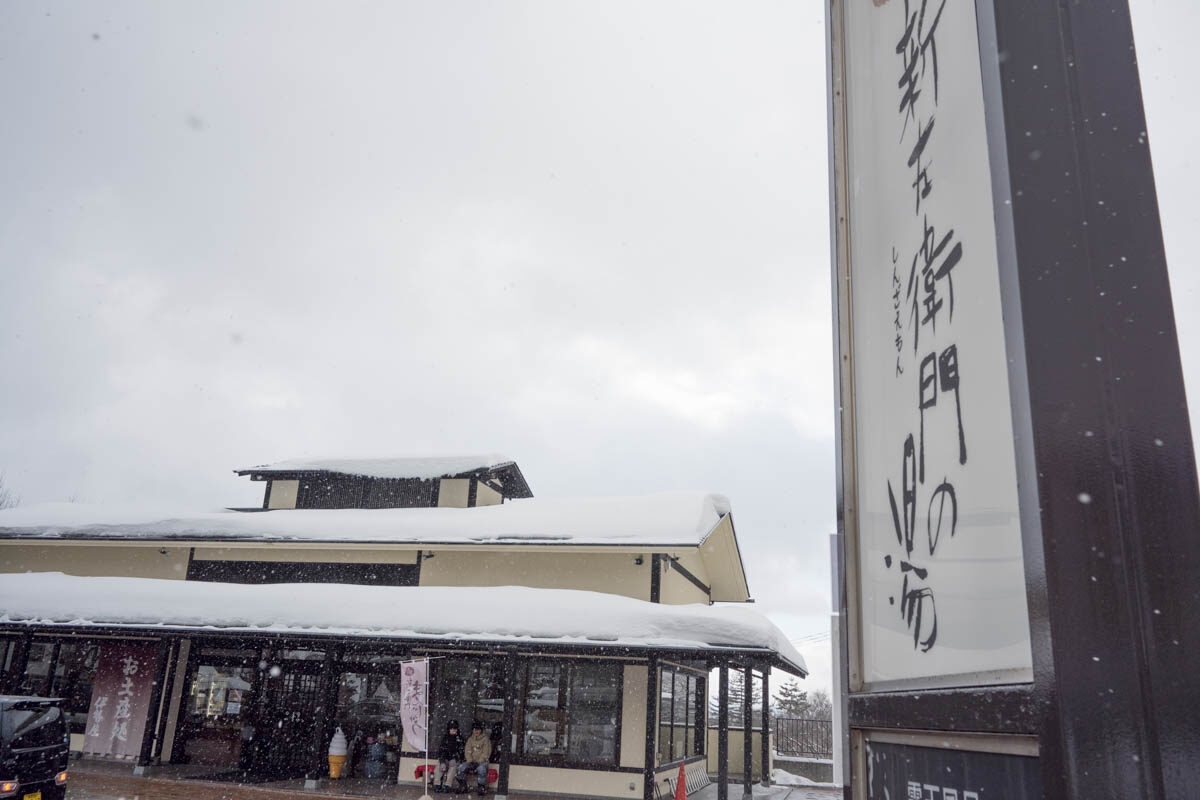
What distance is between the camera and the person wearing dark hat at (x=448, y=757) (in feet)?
42.4

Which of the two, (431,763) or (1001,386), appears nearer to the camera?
(1001,386)

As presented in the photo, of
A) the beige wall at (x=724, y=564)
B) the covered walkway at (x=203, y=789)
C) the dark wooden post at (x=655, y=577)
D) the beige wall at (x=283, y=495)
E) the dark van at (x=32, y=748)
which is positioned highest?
the beige wall at (x=283, y=495)

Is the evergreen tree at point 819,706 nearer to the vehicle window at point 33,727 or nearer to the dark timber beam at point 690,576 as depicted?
the dark timber beam at point 690,576

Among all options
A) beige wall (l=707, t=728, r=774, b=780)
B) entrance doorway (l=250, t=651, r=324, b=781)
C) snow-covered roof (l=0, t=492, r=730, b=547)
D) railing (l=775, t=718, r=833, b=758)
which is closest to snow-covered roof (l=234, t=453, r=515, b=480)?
snow-covered roof (l=0, t=492, r=730, b=547)

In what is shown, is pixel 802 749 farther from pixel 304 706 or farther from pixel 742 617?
pixel 304 706

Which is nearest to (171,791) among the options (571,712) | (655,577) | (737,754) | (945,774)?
(571,712)

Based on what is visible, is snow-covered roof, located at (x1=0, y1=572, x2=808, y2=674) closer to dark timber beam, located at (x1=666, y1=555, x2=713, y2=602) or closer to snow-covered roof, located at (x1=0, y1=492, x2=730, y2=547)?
snow-covered roof, located at (x1=0, y1=492, x2=730, y2=547)

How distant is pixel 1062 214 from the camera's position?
77cm

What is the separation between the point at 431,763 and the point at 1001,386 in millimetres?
14301

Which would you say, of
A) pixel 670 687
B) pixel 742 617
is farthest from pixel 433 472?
pixel 742 617

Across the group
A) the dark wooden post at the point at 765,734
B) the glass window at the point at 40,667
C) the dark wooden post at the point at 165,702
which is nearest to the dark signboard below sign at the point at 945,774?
the dark wooden post at the point at 765,734

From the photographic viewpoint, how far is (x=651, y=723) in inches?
451

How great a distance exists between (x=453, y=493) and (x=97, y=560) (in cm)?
753

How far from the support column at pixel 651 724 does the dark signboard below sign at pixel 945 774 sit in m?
10.9
